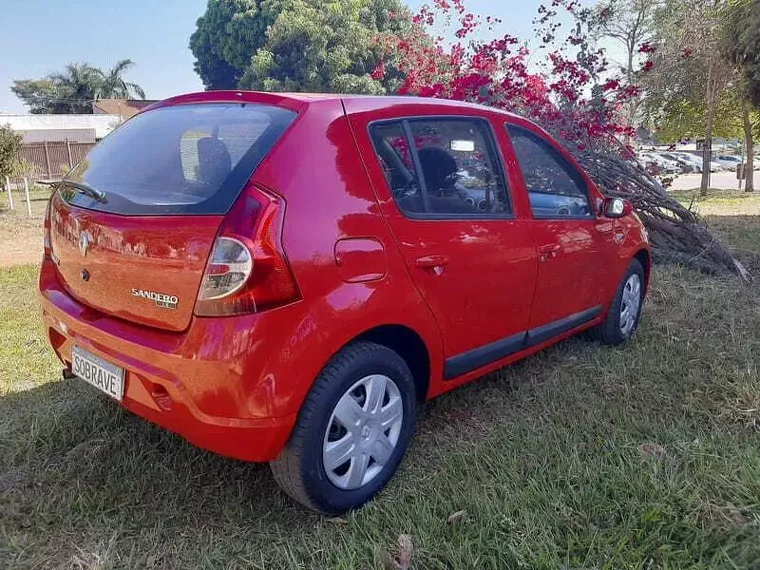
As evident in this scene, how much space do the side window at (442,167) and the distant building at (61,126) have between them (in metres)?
30.3

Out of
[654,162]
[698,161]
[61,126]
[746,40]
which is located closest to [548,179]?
[654,162]

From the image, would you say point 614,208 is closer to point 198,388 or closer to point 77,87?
point 198,388

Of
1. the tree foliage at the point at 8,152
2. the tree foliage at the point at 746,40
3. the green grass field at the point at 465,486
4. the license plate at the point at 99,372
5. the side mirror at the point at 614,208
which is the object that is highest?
the tree foliage at the point at 746,40

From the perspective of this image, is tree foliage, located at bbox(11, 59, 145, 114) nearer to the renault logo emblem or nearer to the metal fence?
the metal fence

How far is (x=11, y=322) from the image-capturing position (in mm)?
4547

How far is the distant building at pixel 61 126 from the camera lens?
96.8 feet

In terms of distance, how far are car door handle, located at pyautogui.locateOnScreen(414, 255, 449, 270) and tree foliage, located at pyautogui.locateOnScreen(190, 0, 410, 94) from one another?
2212 cm

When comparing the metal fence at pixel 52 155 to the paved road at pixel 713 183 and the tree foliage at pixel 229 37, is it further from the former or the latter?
the paved road at pixel 713 183

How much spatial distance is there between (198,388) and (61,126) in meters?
33.8

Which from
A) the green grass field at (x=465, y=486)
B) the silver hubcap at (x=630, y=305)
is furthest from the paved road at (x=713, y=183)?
the green grass field at (x=465, y=486)

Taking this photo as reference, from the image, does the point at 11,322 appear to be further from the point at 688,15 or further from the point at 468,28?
the point at 688,15

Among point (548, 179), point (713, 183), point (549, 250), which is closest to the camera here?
point (549, 250)

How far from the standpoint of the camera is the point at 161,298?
2064 mm

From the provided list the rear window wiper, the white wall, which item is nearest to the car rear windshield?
the rear window wiper
